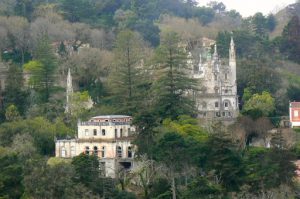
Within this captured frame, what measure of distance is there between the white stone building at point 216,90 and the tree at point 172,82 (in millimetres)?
1814

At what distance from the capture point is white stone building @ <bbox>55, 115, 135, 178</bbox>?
64438 millimetres

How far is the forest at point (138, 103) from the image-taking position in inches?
2228

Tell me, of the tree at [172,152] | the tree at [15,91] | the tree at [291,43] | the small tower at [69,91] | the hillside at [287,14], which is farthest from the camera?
the hillside at [287,14]

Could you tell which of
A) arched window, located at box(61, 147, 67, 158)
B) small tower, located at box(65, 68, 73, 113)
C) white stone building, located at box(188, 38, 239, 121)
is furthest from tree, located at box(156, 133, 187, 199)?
white stone building, located at box(188, 38, 239, 121)

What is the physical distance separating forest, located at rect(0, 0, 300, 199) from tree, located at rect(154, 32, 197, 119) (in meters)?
0.08

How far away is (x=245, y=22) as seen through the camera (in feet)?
340

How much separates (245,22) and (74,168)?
50.1m

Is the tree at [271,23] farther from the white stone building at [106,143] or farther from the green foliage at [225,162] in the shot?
the green foliage at [225,162]

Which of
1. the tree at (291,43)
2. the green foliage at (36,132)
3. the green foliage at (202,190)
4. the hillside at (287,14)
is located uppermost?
the hillside at (287,14)

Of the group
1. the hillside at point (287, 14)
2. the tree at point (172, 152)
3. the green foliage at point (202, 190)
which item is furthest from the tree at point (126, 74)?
the hillside at point (287, 14)

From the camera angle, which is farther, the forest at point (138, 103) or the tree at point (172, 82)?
the tree at point (172, 82)

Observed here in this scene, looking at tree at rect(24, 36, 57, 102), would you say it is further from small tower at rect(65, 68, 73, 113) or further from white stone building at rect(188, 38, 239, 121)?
white stone building at rect(188, 38, 239, 121)

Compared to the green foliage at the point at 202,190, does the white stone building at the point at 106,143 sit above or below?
above

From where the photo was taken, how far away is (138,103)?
68.7m
